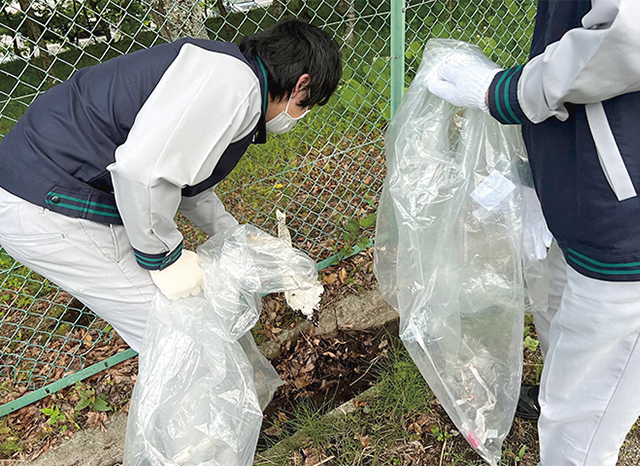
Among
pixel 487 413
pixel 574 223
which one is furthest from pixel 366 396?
pixel 574 223

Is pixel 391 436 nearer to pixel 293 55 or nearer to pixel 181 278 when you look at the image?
pixel 181 278

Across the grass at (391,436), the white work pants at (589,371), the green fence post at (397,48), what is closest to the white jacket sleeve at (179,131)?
the green fence post at (397,48)

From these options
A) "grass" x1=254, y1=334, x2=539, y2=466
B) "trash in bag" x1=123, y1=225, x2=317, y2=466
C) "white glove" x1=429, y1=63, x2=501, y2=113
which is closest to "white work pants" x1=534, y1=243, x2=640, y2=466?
"grass" x1=254, y1=334, x2=539, y2=466

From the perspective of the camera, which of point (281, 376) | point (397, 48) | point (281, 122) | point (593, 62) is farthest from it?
point (281, 376)

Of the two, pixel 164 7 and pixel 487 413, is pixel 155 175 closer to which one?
pixel 487 413

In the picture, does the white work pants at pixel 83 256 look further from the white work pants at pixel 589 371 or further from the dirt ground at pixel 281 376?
the white work pants at pixel 589 371

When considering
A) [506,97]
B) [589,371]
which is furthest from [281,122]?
[589,371]

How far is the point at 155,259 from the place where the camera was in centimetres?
150

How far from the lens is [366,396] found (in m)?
2.26

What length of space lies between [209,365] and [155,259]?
44cm

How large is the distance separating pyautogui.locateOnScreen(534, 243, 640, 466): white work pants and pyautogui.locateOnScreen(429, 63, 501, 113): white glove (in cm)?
61

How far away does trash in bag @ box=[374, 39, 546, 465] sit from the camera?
170 centimetres

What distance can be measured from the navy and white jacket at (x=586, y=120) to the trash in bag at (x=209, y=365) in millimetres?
938

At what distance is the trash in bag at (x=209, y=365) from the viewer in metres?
1.62
